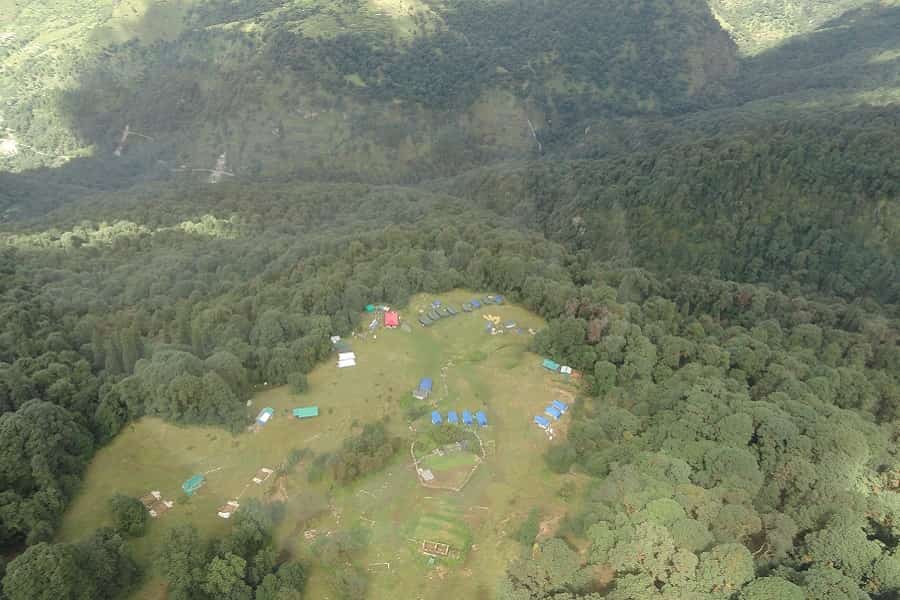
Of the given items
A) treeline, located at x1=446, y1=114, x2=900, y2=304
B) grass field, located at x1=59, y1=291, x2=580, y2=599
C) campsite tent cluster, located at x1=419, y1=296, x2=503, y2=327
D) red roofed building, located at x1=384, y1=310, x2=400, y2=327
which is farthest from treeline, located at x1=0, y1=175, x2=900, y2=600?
treeline, located at x1=446, y1=114, x2=900, y2=304

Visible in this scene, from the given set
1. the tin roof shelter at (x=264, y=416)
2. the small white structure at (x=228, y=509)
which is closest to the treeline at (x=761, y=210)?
the tin roof shelter at (x=264, y=416)

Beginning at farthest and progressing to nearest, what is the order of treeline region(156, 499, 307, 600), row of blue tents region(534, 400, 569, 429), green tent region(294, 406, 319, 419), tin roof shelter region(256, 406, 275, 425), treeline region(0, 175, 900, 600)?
green tent region(294, 406, 319, 419)
tin roof shelter region(256, 406, 275, 425)
row of blue tents region(534, 400, 569, 429)
treeline region(0, 175, 900, 600)
treeline region(156, 499, 307, 600)

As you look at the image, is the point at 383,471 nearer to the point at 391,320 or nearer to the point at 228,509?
the point at 228,509

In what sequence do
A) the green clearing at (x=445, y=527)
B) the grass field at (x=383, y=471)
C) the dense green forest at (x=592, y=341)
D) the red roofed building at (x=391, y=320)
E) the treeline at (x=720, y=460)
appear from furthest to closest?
1. the red roofed building at (x=391, y=320)
2. the green clearing at (x=445, y=527)
3. the grass field at (x=383, y=471)
4. the dense green forest at (x=592, y=341)
5. the treeline at (x=720, y=460)

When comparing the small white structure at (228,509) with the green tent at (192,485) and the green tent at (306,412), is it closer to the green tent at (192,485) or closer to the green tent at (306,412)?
the green tent at (192,485)

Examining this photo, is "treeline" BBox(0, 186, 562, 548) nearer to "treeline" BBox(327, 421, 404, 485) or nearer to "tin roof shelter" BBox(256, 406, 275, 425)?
"treeline" BBox(327, 421, 404, 485)

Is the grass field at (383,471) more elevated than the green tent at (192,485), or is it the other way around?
the green tent at (192,485)
